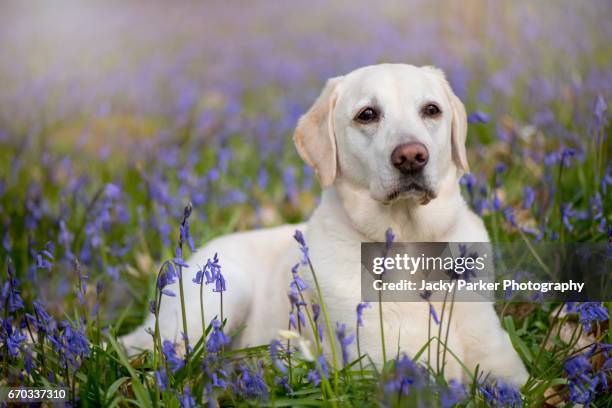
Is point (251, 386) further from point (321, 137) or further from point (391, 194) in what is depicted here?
point (321, 137)

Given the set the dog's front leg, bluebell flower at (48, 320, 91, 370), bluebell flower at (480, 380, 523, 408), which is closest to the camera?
bluebell flower at (480, 380, 523, 408)

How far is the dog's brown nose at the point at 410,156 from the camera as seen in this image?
2898 millimetres

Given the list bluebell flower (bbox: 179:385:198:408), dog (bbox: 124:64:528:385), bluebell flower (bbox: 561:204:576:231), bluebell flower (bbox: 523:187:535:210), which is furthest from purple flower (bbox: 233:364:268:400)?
bluebell flower (bbox: 523:187:535:210)

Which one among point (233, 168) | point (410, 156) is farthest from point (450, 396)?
point (233, 168)

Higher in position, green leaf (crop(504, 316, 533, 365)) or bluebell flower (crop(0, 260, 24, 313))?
bluebell flower (crop(0, 260, 24, 313))

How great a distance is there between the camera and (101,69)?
37.5 feet

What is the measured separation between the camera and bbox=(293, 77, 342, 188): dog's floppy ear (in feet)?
11.0

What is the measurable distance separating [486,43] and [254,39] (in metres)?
5.48

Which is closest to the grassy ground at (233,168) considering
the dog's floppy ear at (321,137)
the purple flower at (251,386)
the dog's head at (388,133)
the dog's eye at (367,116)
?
the purple flower at (251,386)

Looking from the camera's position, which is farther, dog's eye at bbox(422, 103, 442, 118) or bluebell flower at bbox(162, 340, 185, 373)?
dog's eye at bbox(422, 103, 442, 118)

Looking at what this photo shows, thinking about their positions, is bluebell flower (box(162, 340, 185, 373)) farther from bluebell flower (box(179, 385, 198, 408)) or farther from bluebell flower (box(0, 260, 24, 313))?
bluebell flower (box(0, 260, 24, 313))

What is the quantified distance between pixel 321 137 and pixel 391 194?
1.89 ft

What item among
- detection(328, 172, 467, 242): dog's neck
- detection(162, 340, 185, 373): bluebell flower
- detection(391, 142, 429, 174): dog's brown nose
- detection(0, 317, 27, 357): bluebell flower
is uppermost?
detection(391, 142, 429, 174): dog's brown nose

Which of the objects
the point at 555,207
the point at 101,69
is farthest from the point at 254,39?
the point at 555,207
